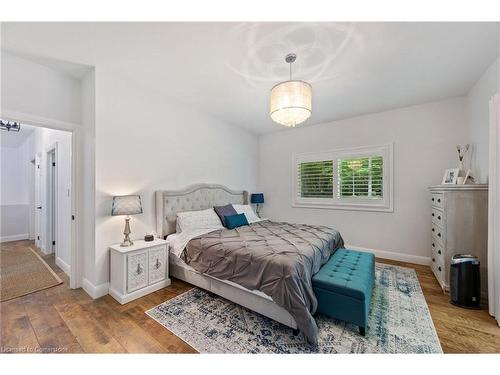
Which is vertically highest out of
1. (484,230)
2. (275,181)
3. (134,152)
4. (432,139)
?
(432,139)

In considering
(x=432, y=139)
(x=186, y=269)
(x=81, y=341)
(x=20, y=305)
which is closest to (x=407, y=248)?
(x=432, y=139)

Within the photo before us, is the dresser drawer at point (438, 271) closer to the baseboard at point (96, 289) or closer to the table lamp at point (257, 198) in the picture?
the table lamp at point (257, 198)

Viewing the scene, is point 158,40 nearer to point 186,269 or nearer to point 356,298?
point 186,269

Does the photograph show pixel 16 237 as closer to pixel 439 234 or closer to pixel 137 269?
pixel 137 269

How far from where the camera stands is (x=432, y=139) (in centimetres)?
330

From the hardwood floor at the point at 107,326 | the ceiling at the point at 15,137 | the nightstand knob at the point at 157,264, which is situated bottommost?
the hardwood floor at the point at 107,326

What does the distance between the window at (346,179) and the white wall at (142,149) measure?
1.86 m

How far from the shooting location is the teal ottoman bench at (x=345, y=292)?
1.67 metres

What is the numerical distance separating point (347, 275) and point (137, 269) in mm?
2266

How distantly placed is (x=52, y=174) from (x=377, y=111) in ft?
19.7

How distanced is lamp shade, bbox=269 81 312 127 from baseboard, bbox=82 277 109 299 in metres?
2.76

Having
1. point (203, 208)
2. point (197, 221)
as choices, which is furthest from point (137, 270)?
point (203, 208)

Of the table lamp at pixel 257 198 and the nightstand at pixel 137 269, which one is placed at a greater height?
the table lamp at pixel 257 198

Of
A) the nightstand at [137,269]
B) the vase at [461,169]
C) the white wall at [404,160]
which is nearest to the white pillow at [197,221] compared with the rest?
the nightstand at [137,269]
